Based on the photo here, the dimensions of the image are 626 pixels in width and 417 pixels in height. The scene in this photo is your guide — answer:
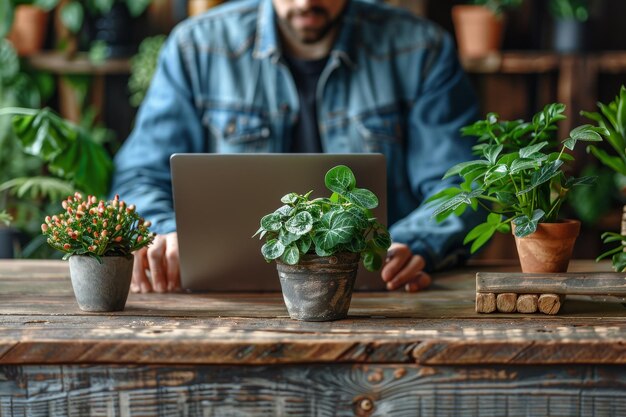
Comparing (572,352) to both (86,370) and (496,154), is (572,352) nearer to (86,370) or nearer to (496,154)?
(496,154)

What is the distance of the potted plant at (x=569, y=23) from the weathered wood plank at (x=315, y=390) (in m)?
2.58

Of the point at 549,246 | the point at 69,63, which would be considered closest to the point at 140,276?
the point at 549,246

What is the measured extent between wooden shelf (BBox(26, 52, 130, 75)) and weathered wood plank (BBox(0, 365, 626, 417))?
8.45 feet

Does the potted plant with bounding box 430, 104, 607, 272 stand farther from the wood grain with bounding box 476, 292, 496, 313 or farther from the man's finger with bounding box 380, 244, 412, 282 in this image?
the man's finger with bounding box 380, 244, 412, 282

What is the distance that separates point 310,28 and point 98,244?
1294 mm

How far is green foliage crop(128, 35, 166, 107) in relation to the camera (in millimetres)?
3568

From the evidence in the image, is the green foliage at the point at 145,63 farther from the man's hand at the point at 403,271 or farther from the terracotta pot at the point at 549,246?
the terracotta pot at the point at 549,246

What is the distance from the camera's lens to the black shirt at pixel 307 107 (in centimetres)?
265

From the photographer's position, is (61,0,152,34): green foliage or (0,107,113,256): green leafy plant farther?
(61,0,152,34): green foliage

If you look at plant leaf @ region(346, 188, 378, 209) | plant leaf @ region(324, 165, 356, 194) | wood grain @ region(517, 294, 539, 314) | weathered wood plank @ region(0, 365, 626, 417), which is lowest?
weathered wood plank @ region(0, 365, 626, 417)

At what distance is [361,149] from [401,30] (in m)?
0.41

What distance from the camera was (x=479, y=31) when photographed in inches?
140

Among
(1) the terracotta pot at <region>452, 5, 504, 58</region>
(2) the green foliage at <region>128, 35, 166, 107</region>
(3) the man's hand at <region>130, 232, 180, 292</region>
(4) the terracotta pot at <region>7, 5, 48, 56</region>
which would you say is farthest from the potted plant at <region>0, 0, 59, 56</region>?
(3) the man's hand at <region>130, 232, 180, 292</region>

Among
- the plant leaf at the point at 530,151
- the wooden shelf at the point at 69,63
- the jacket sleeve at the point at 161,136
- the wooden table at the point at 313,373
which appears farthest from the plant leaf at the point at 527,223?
the wooden shelf at the point at 69,63
